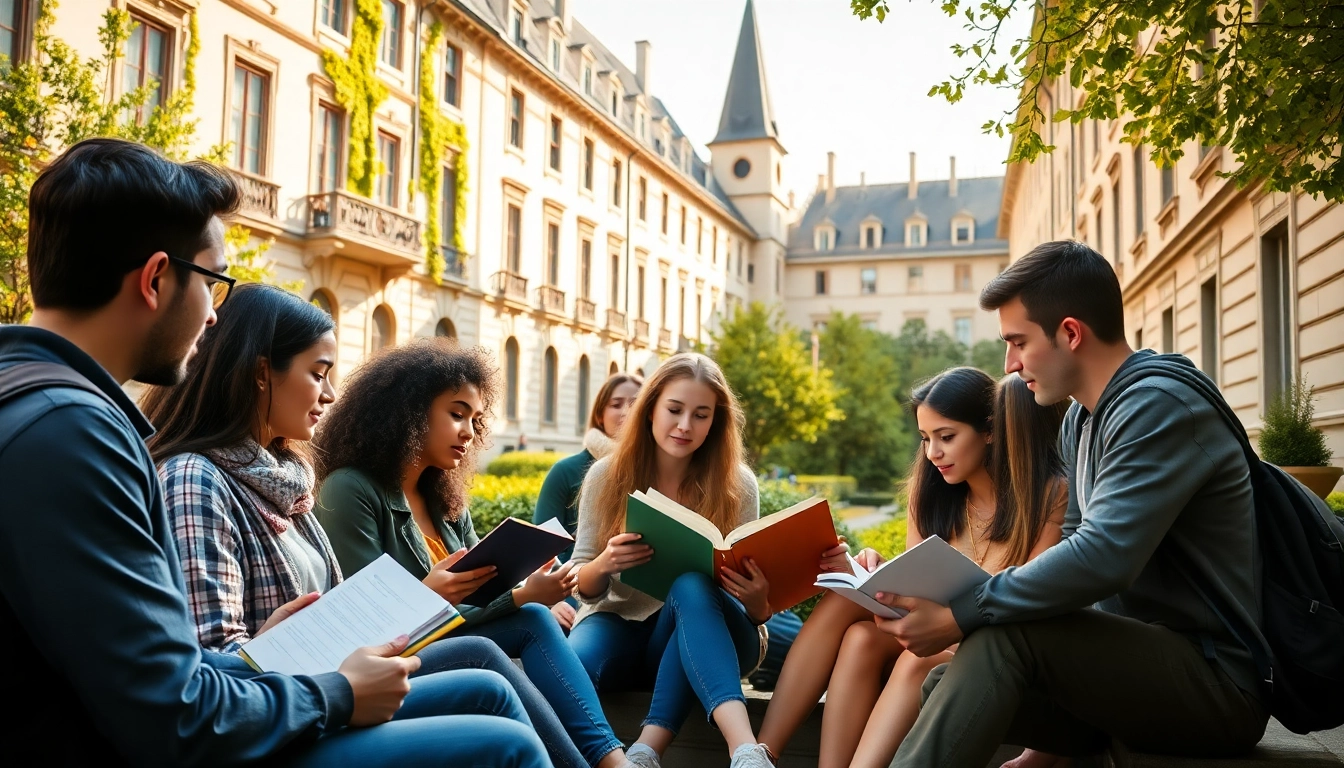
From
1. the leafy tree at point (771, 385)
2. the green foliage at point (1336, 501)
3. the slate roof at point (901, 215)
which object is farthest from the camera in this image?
the slate roof at point (901, 215)

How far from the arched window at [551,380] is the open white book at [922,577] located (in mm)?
26880

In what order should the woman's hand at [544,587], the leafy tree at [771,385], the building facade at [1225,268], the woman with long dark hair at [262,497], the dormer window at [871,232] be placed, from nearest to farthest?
1. the woman with long dark hair at [262,497]
2. the woman's hand at [544,587]
3. the building facade at [1225,268]
4. the leafy tree at [771,385]
5. the dormer window at [871,232]

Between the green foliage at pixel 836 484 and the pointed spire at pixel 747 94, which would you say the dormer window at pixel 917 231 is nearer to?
the pointed spire at pixel 747 94

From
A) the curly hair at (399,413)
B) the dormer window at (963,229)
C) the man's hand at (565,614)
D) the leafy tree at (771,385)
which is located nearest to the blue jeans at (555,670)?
the curly hair at (399,413)

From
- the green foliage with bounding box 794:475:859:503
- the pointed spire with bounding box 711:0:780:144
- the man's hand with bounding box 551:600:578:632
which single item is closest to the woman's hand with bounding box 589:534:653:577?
the man's hand with bounding box 551:600:578:632

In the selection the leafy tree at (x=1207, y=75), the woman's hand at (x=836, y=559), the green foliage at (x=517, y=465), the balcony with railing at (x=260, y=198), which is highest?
the balcony with railing at (x=260, y=198)

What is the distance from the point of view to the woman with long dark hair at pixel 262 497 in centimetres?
219

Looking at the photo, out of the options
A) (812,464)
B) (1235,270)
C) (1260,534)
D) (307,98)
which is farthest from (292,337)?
(812,464)

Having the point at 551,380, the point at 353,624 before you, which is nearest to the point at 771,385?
the point at 551,380

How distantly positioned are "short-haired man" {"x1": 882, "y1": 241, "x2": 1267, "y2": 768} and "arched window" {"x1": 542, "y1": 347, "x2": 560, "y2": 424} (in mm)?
27071

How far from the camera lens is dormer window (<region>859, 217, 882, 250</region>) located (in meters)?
57.9

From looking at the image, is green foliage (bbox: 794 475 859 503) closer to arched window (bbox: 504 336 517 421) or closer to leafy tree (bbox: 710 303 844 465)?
leafy tree (bbox: 710 303 844 465)

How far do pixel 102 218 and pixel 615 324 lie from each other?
105ft

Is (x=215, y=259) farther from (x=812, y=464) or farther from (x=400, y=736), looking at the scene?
(x=812, y=464)
